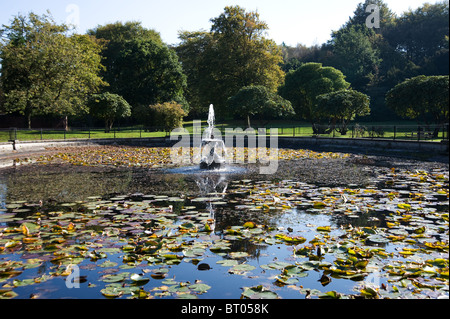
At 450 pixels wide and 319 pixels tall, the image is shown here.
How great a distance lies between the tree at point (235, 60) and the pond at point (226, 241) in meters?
27.3

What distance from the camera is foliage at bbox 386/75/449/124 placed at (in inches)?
905

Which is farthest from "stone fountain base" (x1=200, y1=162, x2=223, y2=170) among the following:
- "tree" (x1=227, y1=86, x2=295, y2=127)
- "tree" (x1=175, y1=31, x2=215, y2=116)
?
"tree" (x1=175, y1=31, x2=215, y2=116)

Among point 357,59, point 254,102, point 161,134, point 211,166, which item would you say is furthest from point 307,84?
point 211,166

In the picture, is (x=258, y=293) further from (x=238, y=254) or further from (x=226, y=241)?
(x=226, y=241)

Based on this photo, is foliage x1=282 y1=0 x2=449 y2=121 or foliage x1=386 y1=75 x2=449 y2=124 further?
foliage x1=282 y1=0 x2=449 y2=121

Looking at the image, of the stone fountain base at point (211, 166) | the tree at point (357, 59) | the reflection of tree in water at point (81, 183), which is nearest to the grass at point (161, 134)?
the stone fountain base at point (211, 166)

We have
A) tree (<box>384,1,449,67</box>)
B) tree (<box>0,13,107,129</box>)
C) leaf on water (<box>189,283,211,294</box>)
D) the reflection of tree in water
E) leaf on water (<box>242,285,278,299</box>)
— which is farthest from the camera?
tree (<box>384,1,449,67</box>)

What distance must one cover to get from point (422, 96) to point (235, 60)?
55.1 feet

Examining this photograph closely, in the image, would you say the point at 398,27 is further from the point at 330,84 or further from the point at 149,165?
the point at 149,165

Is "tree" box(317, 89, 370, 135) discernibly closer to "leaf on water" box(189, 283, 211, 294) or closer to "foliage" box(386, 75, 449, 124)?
"foliage" box(386, 75, 449, 124)

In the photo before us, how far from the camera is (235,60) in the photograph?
34875 millimetres

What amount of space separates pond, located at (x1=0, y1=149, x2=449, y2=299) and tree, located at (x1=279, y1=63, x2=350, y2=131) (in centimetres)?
Answer: 3056

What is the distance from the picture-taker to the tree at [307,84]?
38.7 meters
